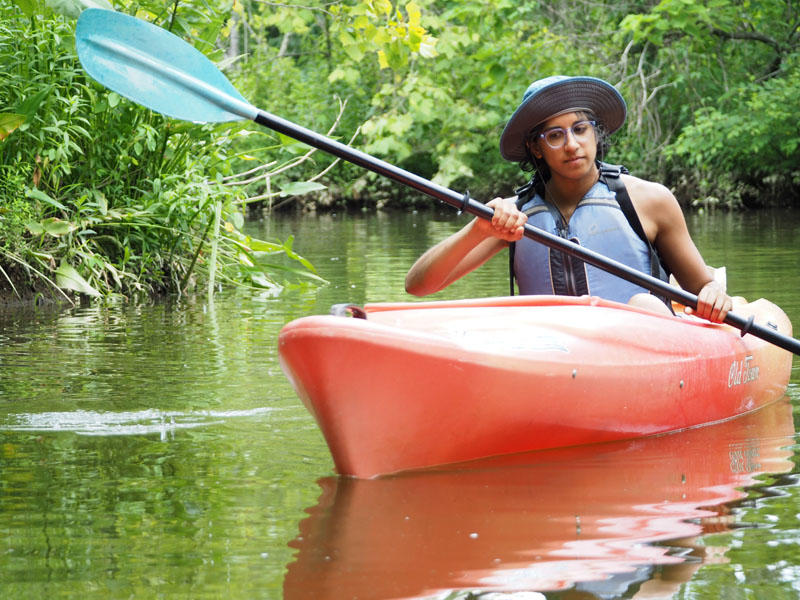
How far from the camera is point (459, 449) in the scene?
3.06 metres

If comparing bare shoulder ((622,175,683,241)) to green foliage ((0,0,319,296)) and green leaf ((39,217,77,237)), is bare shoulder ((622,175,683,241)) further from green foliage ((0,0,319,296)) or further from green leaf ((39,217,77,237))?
green leaf ((39,217,77,237))

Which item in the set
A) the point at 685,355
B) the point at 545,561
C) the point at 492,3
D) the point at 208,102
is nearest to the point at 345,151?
the point at 208,102

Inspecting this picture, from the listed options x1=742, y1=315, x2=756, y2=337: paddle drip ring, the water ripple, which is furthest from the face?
the water ripple

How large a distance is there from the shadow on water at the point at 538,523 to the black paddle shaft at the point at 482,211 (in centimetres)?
45

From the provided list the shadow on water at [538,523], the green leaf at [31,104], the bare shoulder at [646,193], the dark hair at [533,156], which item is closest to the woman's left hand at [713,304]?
the bare shoulder at [646,193]

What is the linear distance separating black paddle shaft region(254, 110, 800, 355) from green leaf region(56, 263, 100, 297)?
9.84ft

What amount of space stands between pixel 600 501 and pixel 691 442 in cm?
84

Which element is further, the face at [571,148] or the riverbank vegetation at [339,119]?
the riverbank vegetation at [339,119]

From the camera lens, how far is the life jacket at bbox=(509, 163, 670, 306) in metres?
3.80

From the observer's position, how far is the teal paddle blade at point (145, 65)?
3.77 metres

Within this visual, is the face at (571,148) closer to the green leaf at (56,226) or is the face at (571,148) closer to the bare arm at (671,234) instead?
the bare arm at (671,234)

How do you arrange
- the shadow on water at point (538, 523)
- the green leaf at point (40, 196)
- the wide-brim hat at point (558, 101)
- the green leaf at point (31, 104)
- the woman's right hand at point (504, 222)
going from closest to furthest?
the shadow on water at point (538, 523), the woman's right hand at point (504, 222), the wide-brim hat at point (558, 101), the green leaf at point (31, 104), the green leaf at point (40, 196)

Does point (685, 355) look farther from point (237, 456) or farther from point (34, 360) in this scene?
point (34, 360)

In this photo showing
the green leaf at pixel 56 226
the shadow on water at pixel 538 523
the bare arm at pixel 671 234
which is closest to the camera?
the shadow on water at pixel 538 523
